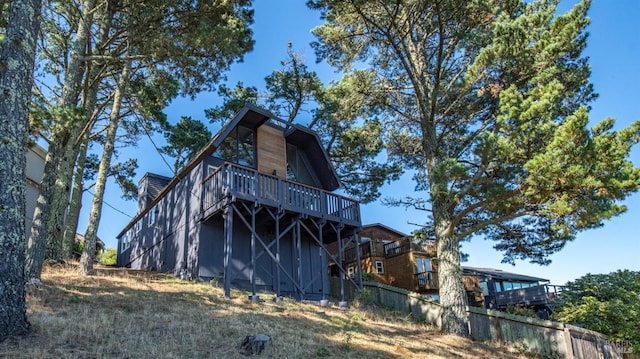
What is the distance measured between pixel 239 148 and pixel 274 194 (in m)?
3.17

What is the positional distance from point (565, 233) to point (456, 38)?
773cm

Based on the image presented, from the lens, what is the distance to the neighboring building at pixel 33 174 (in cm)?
1620

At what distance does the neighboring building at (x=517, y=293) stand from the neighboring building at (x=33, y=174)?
21682 millimetres

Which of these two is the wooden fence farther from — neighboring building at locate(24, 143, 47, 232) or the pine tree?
neighboring building at locate(24, 143, 47, 232)

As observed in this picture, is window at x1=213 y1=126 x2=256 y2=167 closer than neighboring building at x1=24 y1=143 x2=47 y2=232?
No

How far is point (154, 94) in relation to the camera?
1545 cm

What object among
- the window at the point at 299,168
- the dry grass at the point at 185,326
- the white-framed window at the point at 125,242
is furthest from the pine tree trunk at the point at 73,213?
the window at the point at 299,168

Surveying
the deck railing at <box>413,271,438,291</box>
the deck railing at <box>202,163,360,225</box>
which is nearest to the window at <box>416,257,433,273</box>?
the deck railing at <box>413,271,438,291</box>

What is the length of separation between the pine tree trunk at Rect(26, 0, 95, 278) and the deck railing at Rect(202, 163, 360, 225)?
472cm

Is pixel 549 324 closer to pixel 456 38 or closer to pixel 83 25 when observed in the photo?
pixel 456 38

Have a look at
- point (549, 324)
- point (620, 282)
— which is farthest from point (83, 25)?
point (620, 282)

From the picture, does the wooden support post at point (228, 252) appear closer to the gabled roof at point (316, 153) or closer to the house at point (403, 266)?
→ the gabled roof at point (316, 153)

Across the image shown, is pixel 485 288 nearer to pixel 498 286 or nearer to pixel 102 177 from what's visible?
pixel 498 286

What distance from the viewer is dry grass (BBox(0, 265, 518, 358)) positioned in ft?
21.9
